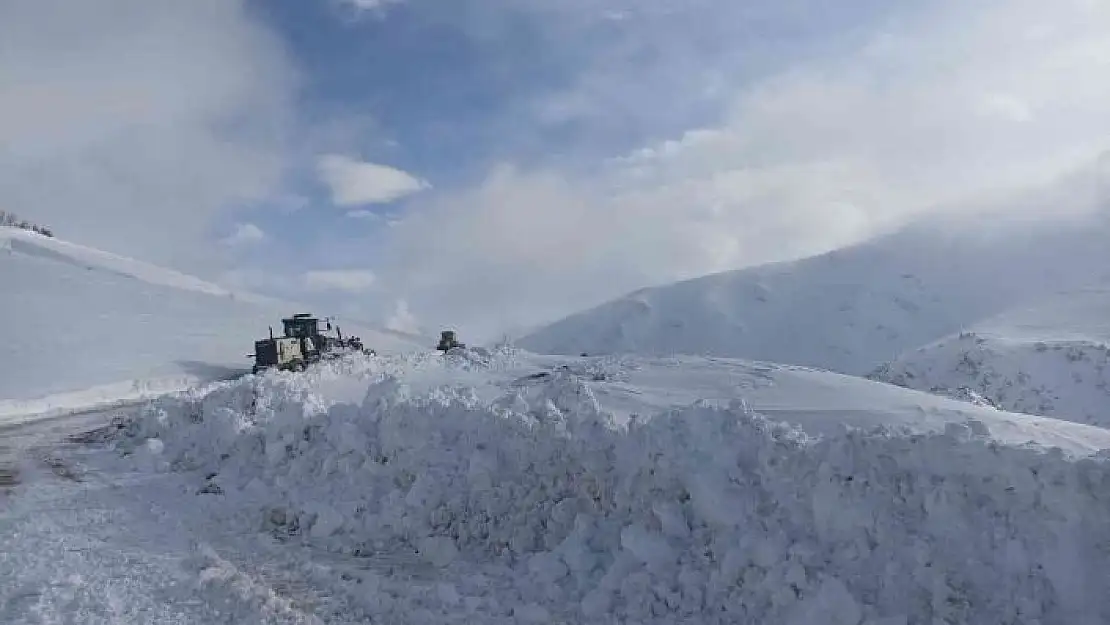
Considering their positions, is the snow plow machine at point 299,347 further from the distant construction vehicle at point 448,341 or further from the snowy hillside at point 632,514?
the snowy hillside at point 632,514

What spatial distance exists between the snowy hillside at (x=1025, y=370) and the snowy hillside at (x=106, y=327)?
3490 centimetres

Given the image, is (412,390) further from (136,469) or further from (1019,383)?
(1019,383)

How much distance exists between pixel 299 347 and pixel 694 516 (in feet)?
93.7

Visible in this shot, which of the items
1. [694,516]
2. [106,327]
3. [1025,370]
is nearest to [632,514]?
[694,516]

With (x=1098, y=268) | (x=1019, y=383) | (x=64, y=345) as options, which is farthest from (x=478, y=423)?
(x=1098, y=268)

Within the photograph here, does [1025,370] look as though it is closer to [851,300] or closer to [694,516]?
[694,516]

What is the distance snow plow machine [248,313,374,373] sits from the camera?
1257 inches

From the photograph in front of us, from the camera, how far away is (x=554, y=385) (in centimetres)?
1273

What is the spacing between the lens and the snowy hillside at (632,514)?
7.26 m

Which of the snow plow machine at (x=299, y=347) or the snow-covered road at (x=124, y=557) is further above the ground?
the snow plow machine at (x=299, y=347)

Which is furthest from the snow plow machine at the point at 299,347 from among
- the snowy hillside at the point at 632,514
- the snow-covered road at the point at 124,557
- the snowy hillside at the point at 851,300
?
the snowy hillside at the point at 851,300

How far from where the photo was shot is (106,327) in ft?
151

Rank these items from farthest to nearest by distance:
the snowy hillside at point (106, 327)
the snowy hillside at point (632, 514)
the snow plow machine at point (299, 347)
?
the snowy hillside at point (106, 327) < the snow plow machine at point (299, 347) < the snowy hillside at point (632, 514)

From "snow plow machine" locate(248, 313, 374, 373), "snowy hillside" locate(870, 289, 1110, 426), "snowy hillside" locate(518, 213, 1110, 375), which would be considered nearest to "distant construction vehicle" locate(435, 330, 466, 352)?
"snow plow machine" locate(248, 313, 374, 373)
